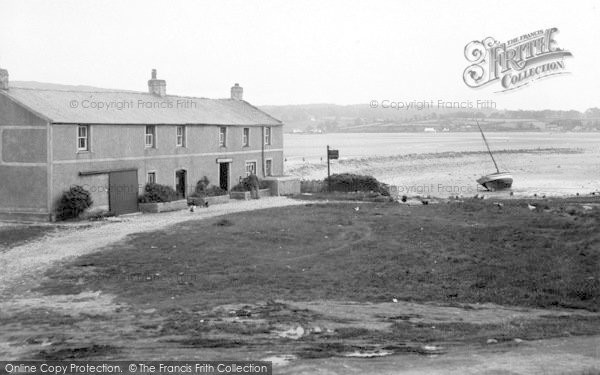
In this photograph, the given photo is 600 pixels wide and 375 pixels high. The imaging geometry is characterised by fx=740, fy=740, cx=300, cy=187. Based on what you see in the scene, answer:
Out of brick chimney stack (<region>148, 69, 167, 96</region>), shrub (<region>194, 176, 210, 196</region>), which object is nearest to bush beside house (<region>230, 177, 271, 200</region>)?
shrub (<region>194, 176, 210, 196</region>)

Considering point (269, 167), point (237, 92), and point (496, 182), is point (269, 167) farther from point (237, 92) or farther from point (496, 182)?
point (496, 182)

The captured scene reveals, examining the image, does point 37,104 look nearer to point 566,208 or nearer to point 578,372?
point 566,208

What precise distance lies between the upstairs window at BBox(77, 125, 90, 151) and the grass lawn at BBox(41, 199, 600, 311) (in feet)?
23.9

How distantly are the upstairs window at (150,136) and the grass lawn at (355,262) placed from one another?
873 centimetres

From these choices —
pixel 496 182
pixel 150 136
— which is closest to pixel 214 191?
pixel 150 136

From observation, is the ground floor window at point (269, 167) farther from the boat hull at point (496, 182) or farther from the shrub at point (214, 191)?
the boat hull at point (496, 182)

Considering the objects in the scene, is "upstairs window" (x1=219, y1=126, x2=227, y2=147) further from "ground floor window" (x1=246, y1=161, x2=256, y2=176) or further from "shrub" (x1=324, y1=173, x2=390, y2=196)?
"shrub" (x1=324, y1=173, x2=390, y2=196)

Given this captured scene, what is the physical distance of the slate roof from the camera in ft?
114

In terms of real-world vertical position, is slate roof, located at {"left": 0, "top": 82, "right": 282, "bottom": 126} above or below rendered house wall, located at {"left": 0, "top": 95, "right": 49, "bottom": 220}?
above

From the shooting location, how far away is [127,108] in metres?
40.8

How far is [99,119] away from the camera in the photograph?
36531 millimetres

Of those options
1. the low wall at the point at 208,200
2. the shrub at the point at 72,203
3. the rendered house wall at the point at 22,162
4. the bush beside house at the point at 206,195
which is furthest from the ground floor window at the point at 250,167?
the rendered house wall at the point at 22,162

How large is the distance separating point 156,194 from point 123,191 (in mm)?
2096

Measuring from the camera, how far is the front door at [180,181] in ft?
140
